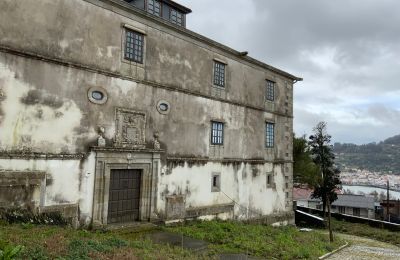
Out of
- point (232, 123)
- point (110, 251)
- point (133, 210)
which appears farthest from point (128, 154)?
point (232, 123)

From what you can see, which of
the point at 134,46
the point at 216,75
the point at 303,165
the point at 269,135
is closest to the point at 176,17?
the point at 216,75

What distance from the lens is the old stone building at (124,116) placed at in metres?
11.3

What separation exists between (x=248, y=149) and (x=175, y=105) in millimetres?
6263

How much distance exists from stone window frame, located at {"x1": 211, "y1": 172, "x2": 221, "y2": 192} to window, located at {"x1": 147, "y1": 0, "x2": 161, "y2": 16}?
A: 8.84 m

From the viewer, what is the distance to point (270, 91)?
22.7m

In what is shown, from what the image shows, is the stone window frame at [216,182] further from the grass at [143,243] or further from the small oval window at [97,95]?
the small oval window at [97,95]

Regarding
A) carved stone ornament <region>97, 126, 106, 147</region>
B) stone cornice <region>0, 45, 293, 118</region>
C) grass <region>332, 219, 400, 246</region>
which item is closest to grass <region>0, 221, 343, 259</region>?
carved stone ornament <region>97, 126, 106, 147</region>

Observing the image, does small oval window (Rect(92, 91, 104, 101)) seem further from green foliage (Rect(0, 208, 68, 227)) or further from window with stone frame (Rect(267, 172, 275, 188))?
window with stone frame (Rect(267, 172, 275, 188))

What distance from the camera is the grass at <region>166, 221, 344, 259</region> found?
40.0 feet

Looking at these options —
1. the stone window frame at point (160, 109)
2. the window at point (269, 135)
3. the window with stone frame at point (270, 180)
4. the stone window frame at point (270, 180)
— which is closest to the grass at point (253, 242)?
the stone window frame at point (160, 109)

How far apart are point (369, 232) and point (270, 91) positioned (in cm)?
1281

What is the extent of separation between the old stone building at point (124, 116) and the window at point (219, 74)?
0.06 m

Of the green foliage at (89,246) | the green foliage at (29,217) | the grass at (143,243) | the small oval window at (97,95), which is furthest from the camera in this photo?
the small oval window at (97,95)

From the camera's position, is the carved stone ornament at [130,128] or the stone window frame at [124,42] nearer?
the carved stone ornament at [130,128]
